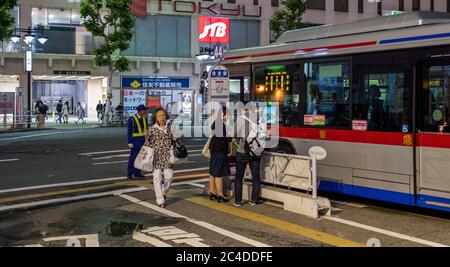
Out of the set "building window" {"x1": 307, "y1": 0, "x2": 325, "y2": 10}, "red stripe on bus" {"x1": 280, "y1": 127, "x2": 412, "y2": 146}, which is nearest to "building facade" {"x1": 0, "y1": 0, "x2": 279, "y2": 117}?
"building window" {"x1": 307, "y1": 0, "x2": 325, "y2": 10}

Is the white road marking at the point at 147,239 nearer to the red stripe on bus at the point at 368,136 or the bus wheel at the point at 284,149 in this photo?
the red stripe on bus at the point at 368,136

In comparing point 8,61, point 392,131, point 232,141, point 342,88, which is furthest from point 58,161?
point 8,61

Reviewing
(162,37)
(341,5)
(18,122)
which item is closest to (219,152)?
(18,122)

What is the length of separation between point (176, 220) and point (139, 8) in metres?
36.0

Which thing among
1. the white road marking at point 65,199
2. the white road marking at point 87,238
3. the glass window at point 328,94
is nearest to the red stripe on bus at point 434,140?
the glass window at point 328,94

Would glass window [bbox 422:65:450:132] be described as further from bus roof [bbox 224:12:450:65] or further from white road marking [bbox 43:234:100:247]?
white road marking [bbox 43:234:100:247]

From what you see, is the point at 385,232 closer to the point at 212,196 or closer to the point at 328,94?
the point at 328,94

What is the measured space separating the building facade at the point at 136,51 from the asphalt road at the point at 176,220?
29950mm

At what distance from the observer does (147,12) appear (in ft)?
143

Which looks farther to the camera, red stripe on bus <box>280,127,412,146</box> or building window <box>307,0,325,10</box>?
building window <box>307,0,325,10</box>

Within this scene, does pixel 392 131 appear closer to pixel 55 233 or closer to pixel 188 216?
pixel 188 216

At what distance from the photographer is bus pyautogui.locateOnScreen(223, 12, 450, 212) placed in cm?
827

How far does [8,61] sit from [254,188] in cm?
3520

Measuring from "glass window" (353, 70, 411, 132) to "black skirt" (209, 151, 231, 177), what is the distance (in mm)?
2514
